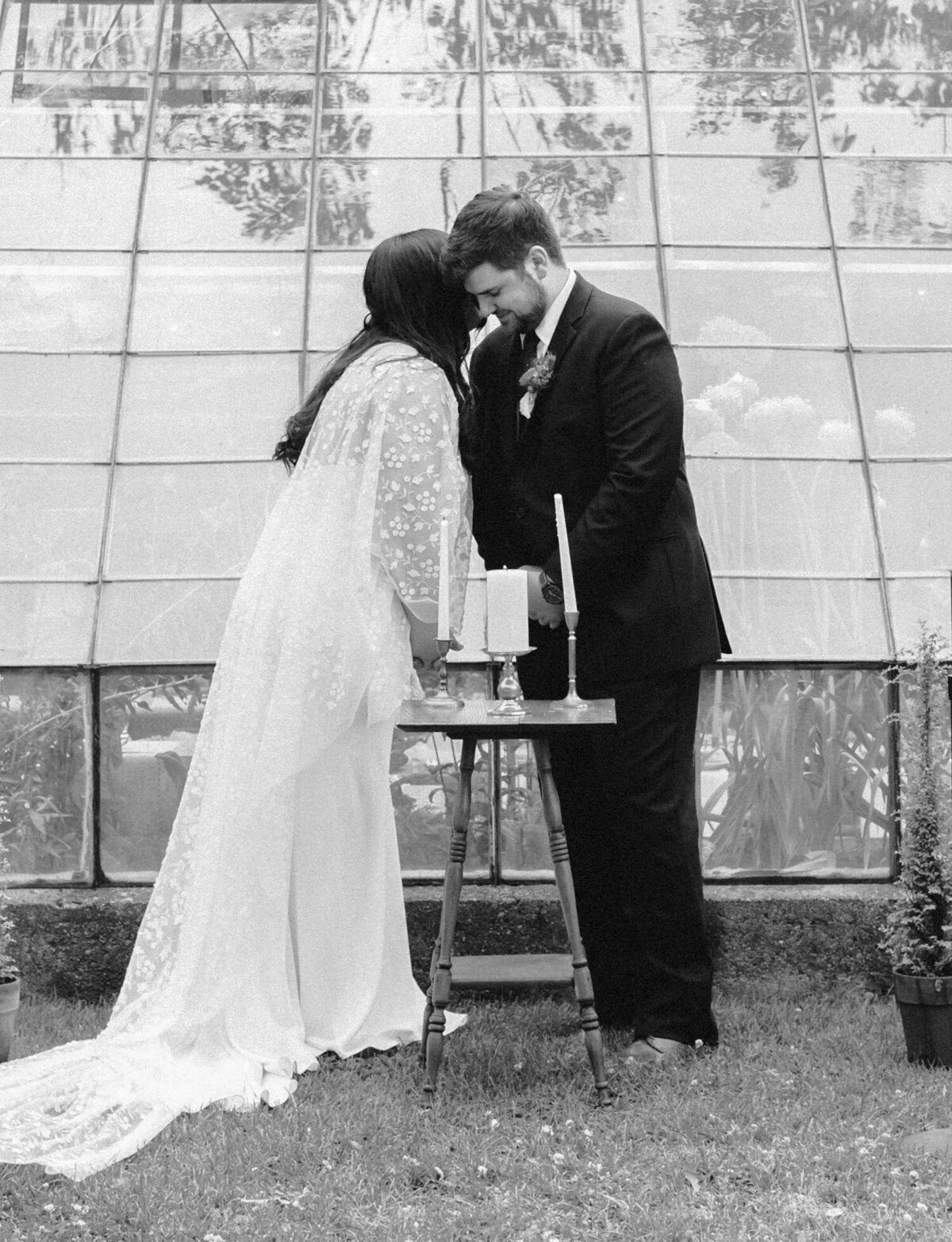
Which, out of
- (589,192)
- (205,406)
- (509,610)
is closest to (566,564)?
(509,610)

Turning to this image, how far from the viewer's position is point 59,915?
4.21m

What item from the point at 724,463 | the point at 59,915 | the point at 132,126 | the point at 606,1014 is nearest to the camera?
the point at 606,1014

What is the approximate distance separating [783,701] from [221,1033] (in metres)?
1.89

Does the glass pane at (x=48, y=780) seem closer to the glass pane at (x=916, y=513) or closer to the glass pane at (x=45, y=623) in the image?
the glass pane at (x=45, y=623)

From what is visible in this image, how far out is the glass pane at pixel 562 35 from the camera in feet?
19.3

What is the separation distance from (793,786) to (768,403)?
53.2 inches

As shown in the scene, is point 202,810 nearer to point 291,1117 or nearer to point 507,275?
point 291,1117

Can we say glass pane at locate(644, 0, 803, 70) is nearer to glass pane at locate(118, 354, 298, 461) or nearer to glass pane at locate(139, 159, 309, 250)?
glass pane at locate(139, 159, 309, 250)

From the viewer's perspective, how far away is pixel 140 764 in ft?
14.1

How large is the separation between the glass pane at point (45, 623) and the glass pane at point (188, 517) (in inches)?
6.1

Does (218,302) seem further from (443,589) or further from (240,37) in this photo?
(443,589)

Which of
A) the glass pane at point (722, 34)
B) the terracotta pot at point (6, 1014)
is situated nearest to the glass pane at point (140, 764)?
the terracotta pot at point (6, 1014)

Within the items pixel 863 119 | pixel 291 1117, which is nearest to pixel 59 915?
pixel 291 1117

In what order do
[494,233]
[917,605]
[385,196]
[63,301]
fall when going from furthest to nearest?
[385,196]
[63,301]
[917,605]
[494,233]
